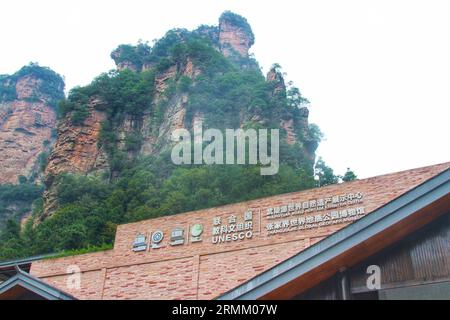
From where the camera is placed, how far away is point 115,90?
53.4 meters

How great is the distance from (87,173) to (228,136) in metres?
12.2

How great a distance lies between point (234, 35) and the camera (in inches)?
2921

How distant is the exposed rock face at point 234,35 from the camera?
72.5m

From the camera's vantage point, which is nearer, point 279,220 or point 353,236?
point 353,236

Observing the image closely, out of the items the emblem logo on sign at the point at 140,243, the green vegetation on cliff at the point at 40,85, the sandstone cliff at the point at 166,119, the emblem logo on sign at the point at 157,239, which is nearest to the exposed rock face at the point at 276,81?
the sandstone cliff at the point at 166,119

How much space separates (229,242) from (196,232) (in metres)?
1.47

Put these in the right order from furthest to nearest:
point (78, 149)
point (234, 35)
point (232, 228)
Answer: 1. point (234, 35)
2. point (78, 149)
3. point (232, 228)

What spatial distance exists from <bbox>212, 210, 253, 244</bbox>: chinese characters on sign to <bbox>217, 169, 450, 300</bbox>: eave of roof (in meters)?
12.5

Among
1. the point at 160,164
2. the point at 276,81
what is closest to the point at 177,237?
the point at 160,164

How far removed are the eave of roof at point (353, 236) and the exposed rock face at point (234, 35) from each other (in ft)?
214

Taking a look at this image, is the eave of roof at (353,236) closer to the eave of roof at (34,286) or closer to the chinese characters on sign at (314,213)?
the eave of roof at (34,286)

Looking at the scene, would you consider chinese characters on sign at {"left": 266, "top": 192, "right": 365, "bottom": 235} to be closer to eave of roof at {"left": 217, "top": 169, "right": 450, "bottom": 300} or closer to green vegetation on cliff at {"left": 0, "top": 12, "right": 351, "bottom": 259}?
green vegetation on cliff at {"left": 0, "top": 12, "right": 351, "bottom": 259}

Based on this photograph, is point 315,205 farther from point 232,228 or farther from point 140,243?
point 140,243

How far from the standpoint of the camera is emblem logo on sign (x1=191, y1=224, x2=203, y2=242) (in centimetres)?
2084
